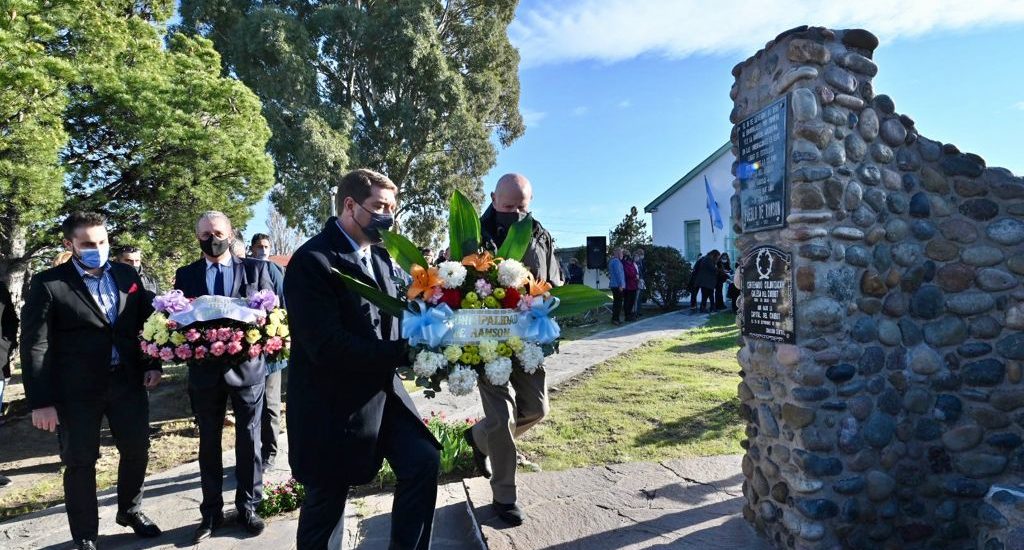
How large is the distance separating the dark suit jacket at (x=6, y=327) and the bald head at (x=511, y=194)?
15.7ft

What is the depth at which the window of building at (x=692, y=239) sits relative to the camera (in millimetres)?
25345

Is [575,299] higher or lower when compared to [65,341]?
higher

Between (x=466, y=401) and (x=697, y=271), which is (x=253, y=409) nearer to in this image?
(x=466, y=401)

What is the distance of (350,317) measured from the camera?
2.58 metres

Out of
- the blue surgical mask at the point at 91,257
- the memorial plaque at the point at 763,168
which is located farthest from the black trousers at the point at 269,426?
the memorial plaque at the point at 763,168

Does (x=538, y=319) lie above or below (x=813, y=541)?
above

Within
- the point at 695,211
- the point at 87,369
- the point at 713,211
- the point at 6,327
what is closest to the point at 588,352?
the point at 6,327

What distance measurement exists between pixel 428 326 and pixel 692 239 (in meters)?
24.6


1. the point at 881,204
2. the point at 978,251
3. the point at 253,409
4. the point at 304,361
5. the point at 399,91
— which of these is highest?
the point at 399,91

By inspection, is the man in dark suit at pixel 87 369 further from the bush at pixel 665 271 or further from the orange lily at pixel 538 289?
the bush at pixel 665 271

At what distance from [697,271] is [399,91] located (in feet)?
42.7

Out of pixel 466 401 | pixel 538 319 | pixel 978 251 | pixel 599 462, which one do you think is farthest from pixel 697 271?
pixel 538 319

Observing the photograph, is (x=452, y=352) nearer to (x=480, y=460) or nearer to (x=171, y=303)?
(x=480, y=460)

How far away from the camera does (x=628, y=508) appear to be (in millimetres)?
3828
